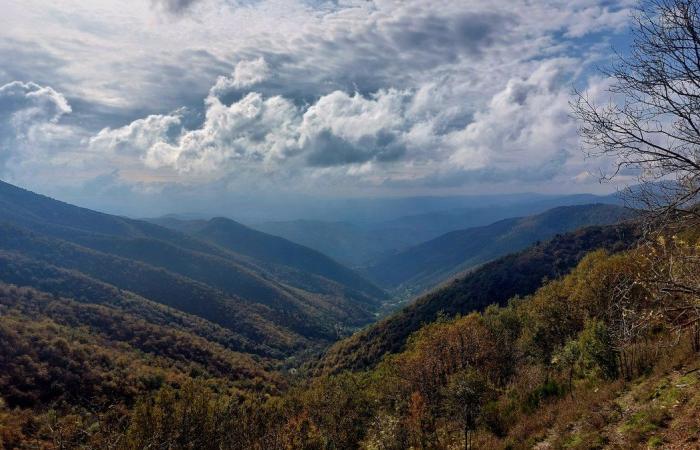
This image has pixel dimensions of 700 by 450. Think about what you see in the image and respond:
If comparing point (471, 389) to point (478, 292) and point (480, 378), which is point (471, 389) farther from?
point (478, 292)

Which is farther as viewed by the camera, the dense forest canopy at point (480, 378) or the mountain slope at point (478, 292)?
the mountain slope at point (478, 292)

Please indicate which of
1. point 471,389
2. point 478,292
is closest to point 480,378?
point 471,389

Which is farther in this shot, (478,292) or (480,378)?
(478,292)

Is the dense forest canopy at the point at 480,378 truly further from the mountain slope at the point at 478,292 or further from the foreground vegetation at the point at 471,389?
the mountain slope at the point at 478,292

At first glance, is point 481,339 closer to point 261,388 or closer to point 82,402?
point 82,402

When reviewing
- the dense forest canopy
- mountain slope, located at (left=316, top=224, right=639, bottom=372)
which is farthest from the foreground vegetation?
A: mountain slope, located at (left=316, top=224, right=639, bottom=372)

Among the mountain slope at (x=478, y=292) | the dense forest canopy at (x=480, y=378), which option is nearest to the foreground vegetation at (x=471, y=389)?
the dense forest canopy at (x=480, y=378)

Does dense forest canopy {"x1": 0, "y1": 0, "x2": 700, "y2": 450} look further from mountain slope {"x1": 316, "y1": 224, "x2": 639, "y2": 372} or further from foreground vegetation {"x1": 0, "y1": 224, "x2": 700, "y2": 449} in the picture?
mountain slope {"x1": 316, "y1": 224, "x2": 639, "y2": 372}

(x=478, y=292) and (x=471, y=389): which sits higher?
(x=471, y=389)

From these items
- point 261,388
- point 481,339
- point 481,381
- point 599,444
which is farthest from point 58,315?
point 599,444
